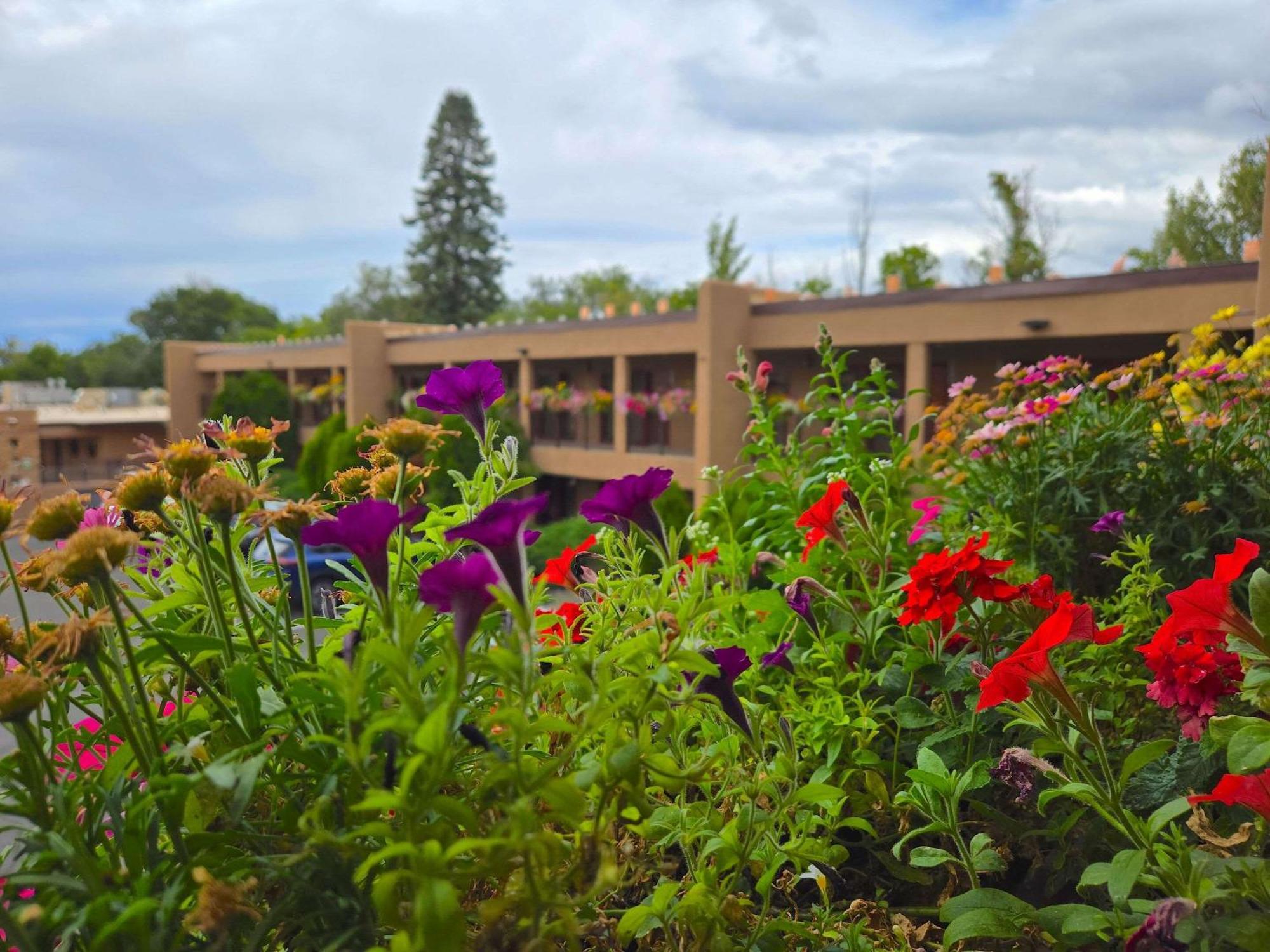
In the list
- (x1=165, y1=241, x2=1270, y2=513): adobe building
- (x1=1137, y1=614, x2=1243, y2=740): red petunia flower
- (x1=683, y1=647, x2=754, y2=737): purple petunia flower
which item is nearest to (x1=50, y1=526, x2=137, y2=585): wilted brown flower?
(x1=683, y1=647, x2=754, y2=737): purple petunia flower

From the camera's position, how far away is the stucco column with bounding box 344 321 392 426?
66.9 feet

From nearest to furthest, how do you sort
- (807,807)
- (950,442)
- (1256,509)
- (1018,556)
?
(807,807) → (1256,509) → (1018,556) → (950,442)

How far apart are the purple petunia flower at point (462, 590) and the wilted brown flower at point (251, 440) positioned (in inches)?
12.1

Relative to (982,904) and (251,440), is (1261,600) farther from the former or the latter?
(251,440)

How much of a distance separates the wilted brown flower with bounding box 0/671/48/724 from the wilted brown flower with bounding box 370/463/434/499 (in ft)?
1.33

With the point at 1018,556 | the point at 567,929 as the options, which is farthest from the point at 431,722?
the point at 1018,556

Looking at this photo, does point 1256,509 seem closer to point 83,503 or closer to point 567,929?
point 567,929

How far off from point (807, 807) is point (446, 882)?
901 millimetres

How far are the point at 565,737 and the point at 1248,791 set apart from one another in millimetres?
848

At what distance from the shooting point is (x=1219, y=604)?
3.58 ft

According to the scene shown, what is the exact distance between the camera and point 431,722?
2.24 feet

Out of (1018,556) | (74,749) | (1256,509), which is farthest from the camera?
(1018,556)

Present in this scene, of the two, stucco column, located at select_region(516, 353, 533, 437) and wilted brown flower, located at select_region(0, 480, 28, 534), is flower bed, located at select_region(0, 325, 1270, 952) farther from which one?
stucco column, located at select_region(516, 353, 533, 437)

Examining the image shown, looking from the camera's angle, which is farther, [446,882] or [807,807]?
[807,807]
